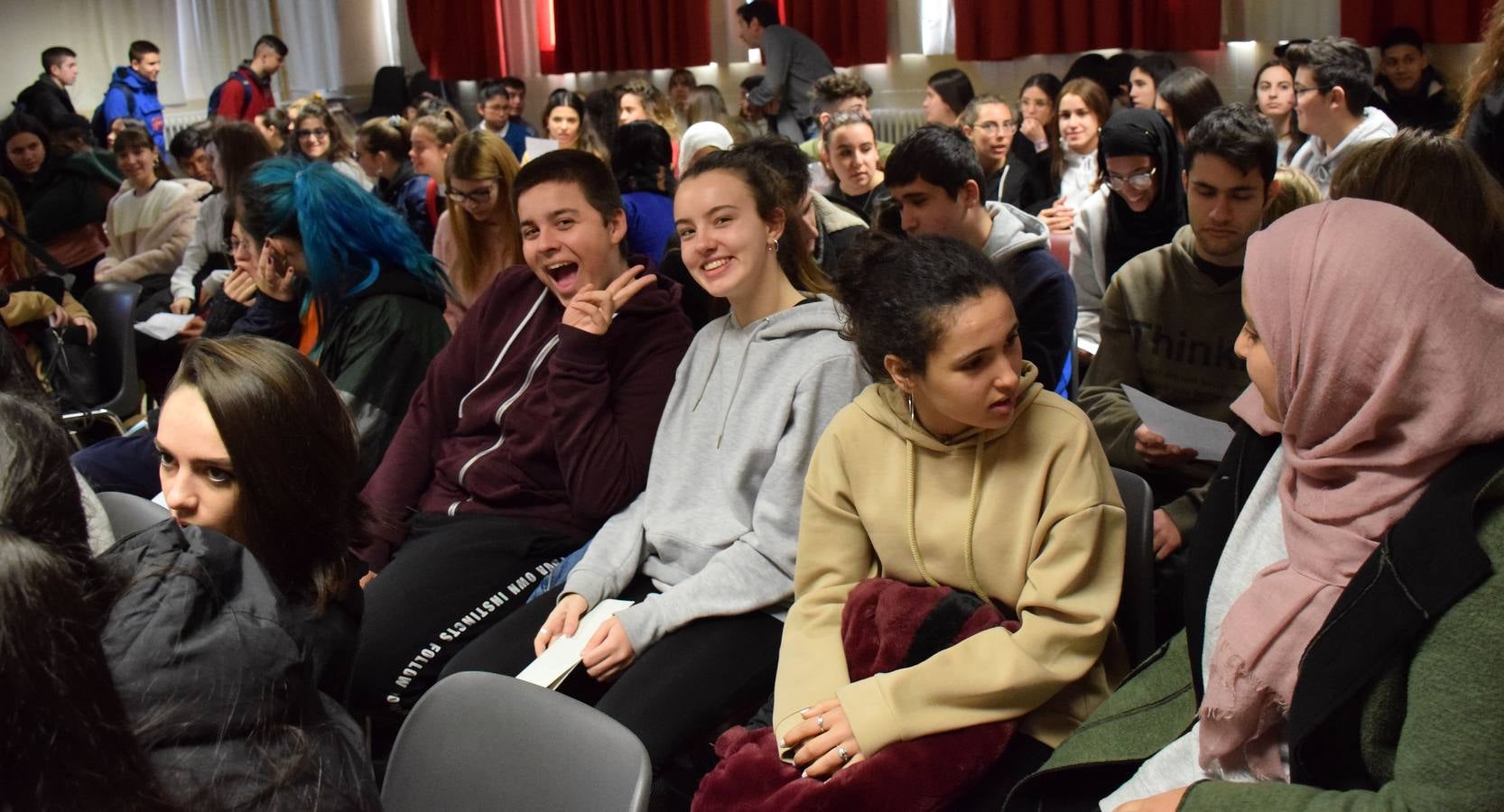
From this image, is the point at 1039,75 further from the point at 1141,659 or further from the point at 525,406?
the point at 1141,659

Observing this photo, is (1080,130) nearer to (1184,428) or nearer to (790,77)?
(1184,428)

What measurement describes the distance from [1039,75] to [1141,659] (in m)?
4.66

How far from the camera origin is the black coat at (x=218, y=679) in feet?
3.75

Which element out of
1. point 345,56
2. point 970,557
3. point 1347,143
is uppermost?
point 345,56

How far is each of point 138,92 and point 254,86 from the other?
94 cm

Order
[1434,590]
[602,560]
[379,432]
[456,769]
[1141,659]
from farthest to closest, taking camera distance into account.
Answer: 1. [379,432]
2. [602,560]
3. [1141,659]
4. [456,769]
5. [1434,590]

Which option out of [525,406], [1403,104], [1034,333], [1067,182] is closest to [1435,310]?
[1034,333]

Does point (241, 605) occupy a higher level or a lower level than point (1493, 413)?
lower

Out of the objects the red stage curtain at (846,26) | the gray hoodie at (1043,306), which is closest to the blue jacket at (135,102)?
the red stage curtain at (846,26)

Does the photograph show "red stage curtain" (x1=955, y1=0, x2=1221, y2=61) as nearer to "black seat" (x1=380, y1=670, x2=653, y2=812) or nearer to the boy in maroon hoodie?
the boy in maroon hoodie

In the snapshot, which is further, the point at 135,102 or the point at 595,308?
the point at 135,102

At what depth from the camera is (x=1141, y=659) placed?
6.19 feet

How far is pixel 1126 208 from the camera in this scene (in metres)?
3.33

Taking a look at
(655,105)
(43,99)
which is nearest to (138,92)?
(43,99)
